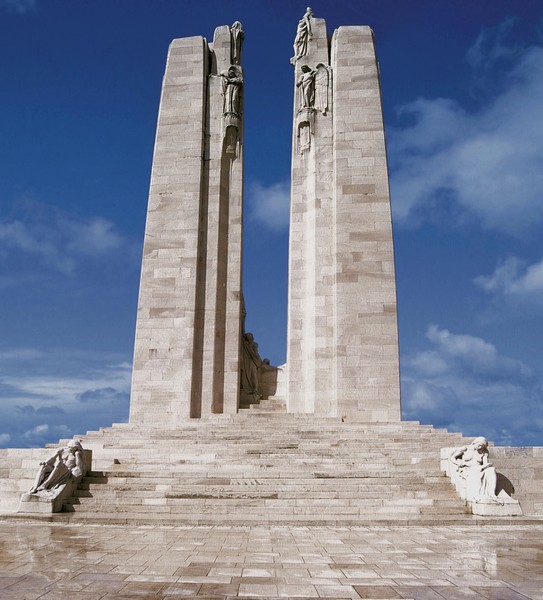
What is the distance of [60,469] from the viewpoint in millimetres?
11859

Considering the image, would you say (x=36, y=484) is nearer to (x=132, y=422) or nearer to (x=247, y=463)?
(x=247, y=463)

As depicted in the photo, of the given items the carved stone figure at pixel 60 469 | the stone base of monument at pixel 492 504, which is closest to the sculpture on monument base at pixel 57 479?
the carved stone figure at pixel 60 469

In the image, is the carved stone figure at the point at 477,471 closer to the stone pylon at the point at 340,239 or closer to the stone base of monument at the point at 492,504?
the stone base of monument at the point at 492,504

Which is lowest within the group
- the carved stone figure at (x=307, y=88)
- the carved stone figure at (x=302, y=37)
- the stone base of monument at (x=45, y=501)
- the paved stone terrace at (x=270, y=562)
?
the paved stone terrace at (x=270, y=562)

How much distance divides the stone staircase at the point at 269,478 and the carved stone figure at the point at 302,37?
46.4 feet

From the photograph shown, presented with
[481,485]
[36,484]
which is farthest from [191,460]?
[481,485]

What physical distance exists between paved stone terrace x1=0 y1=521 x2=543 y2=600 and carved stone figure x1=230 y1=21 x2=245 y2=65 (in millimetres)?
18366

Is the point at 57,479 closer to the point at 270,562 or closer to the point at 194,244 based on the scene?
the point at 270,562

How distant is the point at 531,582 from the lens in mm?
5996

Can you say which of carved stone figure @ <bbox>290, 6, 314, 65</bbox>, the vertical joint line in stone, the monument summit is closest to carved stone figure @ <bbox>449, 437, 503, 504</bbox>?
the monument summit

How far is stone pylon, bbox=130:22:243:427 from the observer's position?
66.8 ft

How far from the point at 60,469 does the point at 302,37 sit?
18.0 metres

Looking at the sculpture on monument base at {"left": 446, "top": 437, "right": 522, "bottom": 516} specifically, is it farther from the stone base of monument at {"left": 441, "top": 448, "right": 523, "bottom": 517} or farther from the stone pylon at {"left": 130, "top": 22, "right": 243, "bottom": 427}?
the stone pylon at {"left": 130, "top": 22, "right": 243, "bottom": 427}

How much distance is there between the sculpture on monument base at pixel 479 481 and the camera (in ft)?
36.3
